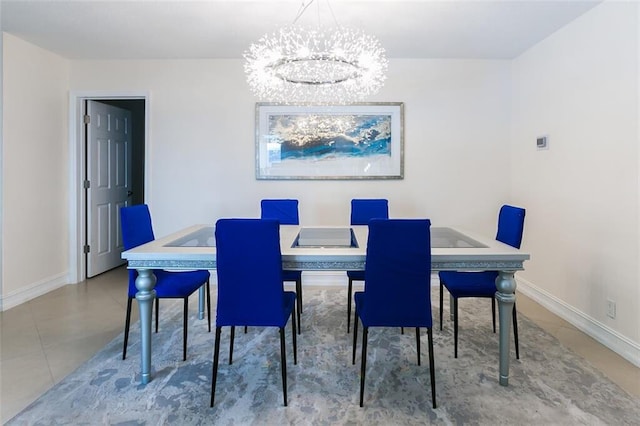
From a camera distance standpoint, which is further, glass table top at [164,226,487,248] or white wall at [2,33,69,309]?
white wall at [2,33,69,309]

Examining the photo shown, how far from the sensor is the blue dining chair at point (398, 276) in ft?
5.47

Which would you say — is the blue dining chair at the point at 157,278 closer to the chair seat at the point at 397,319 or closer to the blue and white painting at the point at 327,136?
the chair seat at the point at 397,319

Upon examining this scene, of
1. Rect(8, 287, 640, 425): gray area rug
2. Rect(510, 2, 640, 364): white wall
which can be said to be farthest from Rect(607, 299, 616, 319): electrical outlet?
Rect(8, 287, 640, 425): gray area rug

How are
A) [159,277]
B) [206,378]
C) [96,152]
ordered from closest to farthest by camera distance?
[206,378]
[159,277]
[96,152]

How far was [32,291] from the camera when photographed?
336 cm

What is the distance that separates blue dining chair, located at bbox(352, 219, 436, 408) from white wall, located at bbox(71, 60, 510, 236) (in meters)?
2.07

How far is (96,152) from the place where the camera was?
402 cm

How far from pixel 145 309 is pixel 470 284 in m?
1.92

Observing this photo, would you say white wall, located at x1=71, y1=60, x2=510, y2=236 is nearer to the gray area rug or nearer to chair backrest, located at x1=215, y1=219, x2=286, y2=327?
the gray area rug

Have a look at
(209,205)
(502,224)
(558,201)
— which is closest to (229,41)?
(209,205)

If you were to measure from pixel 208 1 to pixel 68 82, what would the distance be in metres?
2.28

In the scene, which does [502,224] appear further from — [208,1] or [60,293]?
[60,293]

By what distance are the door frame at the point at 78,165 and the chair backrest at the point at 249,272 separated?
2.56 m

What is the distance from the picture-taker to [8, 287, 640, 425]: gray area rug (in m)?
1.66
